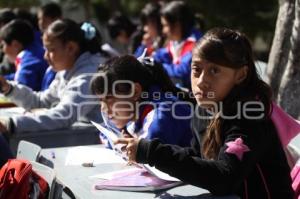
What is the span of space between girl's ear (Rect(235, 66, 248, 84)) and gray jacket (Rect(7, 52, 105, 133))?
1.63 m

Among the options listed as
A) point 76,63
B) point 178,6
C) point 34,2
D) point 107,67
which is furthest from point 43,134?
point 34,2

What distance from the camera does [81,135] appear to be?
358 cm

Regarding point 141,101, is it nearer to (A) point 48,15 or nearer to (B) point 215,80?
(B) point 215,80

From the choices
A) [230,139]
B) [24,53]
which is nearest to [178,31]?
[24,53]

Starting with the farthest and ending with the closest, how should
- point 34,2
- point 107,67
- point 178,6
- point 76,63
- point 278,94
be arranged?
point 34,2
point 178,6
point 76,63
point 278,94
point 107,67

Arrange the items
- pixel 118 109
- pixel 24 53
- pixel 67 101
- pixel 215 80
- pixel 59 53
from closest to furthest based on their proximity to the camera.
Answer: pixel 215 80 → pixel 118 109 → pixel 67 101 → pixel 59 53 → pixel 24 53

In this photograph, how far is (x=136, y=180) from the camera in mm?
2070

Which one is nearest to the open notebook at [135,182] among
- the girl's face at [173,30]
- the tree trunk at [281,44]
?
the tree trunk at [281,44]

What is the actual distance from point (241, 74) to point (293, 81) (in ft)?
4.46

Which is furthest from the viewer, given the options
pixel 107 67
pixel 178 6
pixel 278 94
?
pixel 178 6

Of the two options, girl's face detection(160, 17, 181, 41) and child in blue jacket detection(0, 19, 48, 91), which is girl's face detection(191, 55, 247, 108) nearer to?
child in blue jacket detection(0, 19, 48, 91)

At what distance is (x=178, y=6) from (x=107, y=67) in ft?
8.53

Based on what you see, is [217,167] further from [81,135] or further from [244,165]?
[81,135]

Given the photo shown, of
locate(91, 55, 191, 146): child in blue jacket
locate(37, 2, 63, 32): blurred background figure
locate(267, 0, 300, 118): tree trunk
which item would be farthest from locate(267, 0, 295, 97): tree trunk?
locate(37, 2, 63, 32): blurred background figure
